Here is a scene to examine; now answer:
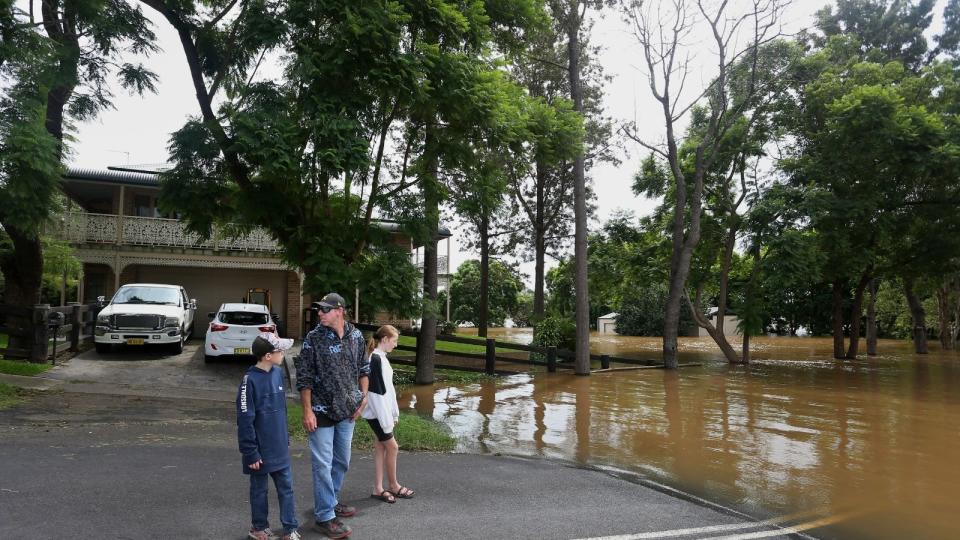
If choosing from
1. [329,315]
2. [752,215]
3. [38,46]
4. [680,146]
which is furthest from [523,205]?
[329,315]

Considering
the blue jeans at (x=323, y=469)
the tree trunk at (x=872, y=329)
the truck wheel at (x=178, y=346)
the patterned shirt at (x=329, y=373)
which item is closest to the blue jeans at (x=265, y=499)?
the blue jeans at (x=323, y=469)

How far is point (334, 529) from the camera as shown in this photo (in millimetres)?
4680

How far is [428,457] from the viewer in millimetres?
7273

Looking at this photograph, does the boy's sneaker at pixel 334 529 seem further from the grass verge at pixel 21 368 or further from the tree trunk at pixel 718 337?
the tree trunk at pixel 718 337

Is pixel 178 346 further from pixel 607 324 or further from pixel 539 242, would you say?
pixel 607 324

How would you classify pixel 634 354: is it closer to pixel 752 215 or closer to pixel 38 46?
pixel 752 215

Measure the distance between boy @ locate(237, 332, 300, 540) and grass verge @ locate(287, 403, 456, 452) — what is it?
3054 mm

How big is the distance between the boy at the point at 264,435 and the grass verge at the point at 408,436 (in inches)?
120

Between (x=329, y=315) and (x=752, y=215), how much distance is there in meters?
20.3

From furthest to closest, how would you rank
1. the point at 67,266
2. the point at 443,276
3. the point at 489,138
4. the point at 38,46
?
the point at 443,276 → the point at 67,266 → the point at 489,138 → the point at 38,46

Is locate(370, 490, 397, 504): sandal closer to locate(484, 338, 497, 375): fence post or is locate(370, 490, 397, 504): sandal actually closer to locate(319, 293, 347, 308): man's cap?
locate(319, 293, 347, 308): man's cap

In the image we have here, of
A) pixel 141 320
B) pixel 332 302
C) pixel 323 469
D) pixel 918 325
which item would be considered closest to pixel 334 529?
pixel 323 469

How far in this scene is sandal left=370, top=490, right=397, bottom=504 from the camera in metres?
5.55

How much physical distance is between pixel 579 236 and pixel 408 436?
12.1 metres
